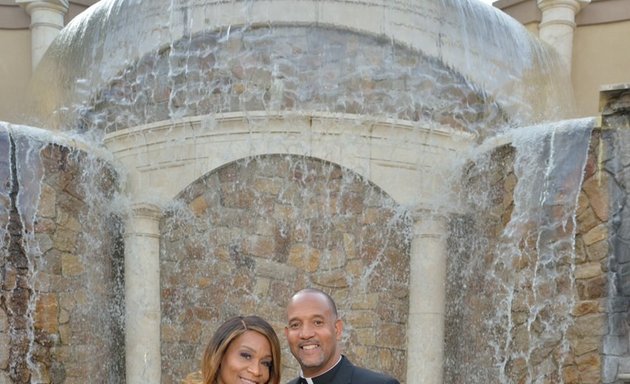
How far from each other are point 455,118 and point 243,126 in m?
1.79

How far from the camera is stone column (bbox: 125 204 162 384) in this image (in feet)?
22.0

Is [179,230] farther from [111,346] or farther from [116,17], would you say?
[116,17]

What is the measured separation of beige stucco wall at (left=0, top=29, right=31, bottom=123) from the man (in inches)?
378

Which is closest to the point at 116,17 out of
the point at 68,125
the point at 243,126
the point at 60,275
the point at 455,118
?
the point at 68,125

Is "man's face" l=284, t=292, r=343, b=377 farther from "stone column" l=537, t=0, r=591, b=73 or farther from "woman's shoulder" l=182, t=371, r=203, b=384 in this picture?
"stone column" l=537, t=0, r=591, b=73

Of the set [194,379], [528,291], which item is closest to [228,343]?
[194,379]

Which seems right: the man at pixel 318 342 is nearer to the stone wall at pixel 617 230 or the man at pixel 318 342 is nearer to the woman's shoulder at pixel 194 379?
the woman's shoulder at pixel 194 379

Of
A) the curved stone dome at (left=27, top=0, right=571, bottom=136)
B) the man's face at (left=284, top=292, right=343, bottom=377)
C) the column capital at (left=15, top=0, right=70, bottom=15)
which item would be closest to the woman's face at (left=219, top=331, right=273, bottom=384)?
the man's face at (left=284, top=292, right=343, bottom=377)

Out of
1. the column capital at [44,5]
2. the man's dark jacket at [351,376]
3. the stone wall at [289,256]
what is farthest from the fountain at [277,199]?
the column capital at [44,5]

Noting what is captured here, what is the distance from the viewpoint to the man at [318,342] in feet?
9.21

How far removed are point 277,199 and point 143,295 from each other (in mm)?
1282

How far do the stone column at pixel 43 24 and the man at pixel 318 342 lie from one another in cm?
931

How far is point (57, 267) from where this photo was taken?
6.35m

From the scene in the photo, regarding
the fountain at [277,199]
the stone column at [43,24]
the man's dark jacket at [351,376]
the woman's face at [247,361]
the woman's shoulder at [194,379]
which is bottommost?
the man's dark jacket at [351,376]
